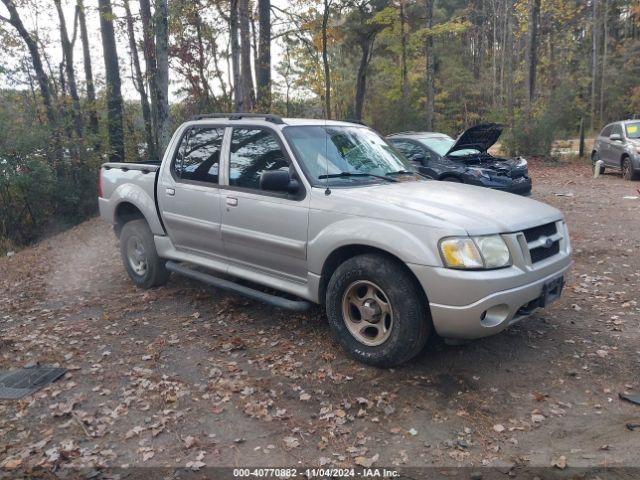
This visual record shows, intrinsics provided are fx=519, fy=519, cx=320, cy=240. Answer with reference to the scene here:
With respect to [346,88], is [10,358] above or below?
below

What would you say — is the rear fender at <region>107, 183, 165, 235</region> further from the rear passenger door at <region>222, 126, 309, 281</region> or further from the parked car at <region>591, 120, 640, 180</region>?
the parked car at <region>591, 120, 640, 180</region>

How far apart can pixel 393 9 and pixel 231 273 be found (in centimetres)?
2151

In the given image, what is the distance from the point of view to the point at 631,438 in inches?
128

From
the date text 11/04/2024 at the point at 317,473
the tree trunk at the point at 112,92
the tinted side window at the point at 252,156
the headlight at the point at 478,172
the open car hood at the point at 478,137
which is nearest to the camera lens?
the date text 11/04/2024 at the point at 317,473

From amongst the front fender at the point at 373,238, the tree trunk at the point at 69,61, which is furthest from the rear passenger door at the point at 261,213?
the tree trunk at the point at 69,61

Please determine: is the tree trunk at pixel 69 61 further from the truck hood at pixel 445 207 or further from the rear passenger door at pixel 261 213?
the truck hood at pixel 445 207

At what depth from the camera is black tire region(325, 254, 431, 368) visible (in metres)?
3.84

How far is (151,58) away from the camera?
18.7 meters

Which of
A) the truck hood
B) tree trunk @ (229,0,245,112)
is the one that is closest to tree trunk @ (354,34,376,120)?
tree trunk @ (229,0,245,112)

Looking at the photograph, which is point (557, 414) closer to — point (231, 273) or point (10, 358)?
point (231, 273)

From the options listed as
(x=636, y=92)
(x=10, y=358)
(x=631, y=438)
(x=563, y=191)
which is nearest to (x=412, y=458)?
(x=631, y=438)

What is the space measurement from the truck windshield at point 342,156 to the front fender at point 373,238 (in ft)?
1.51

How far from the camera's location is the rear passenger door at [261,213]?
4580 millimetres

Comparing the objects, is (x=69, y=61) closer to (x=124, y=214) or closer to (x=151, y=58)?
(x=151, y=58)
